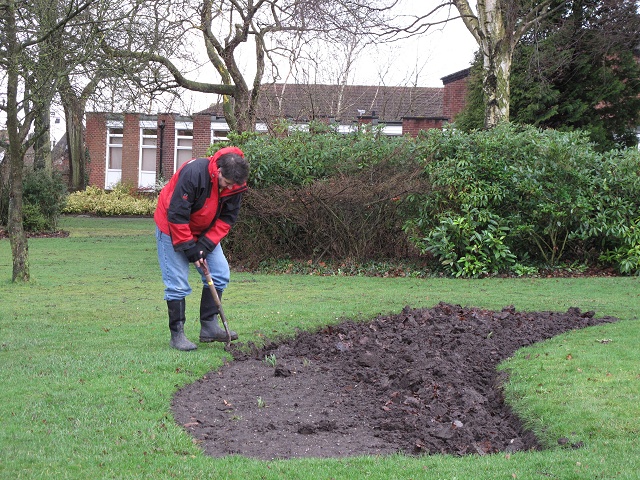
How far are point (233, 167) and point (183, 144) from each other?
36642mm

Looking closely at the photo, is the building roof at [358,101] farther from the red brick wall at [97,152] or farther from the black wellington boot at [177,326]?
the black wellington boot at [177,326]

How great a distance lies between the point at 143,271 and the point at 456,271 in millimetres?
6033

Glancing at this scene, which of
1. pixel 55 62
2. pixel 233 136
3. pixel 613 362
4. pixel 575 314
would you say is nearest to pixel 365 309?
pixel 575 314

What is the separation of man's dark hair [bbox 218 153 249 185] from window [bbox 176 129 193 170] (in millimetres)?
36084

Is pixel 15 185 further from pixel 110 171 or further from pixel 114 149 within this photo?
pixel 114 149

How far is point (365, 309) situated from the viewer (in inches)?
380

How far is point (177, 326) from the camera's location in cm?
707

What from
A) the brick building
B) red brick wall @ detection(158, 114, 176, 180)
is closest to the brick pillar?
the brick building

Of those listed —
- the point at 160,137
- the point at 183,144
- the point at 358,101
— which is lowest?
the point at 183,144

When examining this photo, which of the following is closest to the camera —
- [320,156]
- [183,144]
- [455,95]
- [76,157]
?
[320,156]

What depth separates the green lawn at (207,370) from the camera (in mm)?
4254

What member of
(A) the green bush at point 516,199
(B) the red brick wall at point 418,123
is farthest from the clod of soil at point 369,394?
(B) the red brick wall at point 418,123

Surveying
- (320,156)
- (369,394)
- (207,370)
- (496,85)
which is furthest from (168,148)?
(369,394)

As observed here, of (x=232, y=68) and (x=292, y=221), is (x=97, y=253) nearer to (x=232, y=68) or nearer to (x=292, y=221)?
(x=292, y=221)
